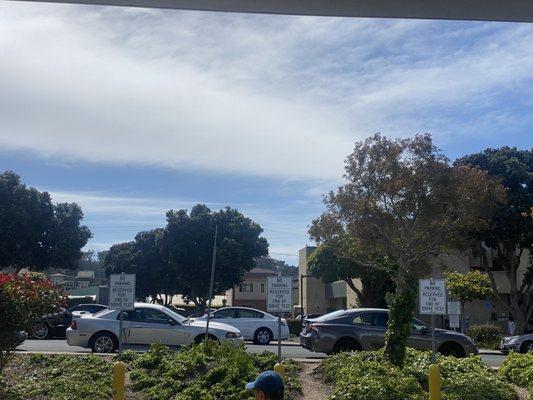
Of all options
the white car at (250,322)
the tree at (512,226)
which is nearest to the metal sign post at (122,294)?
the white car at (250,322)

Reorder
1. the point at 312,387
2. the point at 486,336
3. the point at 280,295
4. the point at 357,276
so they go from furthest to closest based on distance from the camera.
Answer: the point at 357,276 < the point at 486,336 < the point at 312,387 < the point at 280,295

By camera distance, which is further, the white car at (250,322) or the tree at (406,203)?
the white car at (250,322)

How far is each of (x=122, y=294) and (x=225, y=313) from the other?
44.4 ft

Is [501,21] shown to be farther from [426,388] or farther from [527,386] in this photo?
[527,386]

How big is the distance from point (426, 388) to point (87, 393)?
5.99 meters

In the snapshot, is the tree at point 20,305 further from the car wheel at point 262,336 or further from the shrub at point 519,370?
the car wheel at point 262,336

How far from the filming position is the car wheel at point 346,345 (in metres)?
18.5

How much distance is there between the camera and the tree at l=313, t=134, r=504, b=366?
1431 centimetres

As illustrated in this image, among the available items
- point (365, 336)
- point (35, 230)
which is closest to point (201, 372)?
point (365, 336)

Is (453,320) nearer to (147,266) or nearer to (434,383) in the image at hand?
(434,383)

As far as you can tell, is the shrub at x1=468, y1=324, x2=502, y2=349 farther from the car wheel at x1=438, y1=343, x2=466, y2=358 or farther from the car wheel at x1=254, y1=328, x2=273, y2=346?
the car wheel at x1=438, y1=343, x2=466, y2=358

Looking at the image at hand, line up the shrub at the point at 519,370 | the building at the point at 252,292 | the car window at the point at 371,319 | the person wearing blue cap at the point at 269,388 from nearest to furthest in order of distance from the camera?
the person wearing blue cap at the point at 269,388 → the shrub at the point at 519,370 → the car window at the point at 371,319 → the building at the point at 252,292

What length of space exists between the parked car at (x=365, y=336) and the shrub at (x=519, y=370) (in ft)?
11.4

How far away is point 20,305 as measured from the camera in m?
11.9
